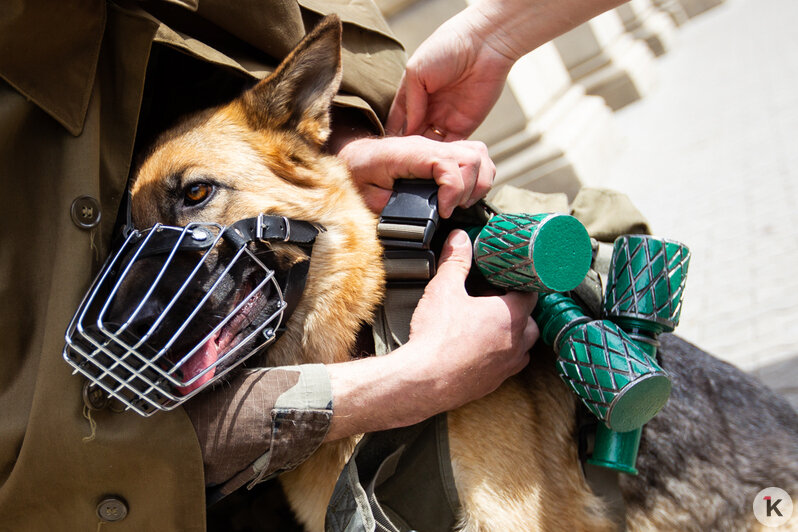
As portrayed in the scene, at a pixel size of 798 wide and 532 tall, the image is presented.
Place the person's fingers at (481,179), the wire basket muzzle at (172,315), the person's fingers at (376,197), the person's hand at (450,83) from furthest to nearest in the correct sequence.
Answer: the person's hand at (450,83), the person's fingers at (376,197), the person's fingers at (481,179), the wire basket muzzle at (172,315)

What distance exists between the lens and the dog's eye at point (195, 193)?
1.80 meters

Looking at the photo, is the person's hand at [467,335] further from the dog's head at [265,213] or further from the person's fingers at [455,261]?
the dog's head at [265,213]

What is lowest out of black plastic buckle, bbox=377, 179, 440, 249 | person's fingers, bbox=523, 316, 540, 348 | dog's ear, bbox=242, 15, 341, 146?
person's fingers, bbox=523, 316, 540, 348

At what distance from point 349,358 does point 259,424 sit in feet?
1.40

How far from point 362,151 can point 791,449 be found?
1685mm

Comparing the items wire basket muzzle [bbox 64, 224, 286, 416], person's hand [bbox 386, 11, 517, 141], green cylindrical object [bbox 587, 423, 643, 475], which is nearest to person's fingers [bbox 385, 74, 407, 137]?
person's hand [bbox 386, 11, 517, 141]

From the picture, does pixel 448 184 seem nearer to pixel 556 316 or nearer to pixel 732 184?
pixel 556 316

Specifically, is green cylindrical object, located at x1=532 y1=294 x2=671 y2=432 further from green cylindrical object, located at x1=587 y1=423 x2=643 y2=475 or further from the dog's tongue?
the dog's tongue

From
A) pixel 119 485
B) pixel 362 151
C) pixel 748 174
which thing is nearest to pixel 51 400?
pixel 119 485

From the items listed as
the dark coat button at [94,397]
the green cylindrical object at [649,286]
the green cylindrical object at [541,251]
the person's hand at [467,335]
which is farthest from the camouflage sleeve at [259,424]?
→ the green cylindrical object at [649,286]

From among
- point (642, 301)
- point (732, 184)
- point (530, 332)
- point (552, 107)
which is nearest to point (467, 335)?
point (530, 332)

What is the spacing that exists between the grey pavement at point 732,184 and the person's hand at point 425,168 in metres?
1.99

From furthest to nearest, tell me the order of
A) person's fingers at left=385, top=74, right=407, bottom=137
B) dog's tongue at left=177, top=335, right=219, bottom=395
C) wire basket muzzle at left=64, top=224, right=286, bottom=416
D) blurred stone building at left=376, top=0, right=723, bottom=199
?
blurred stone building at left=376, top=0, right=723, bottom=199 < person's fingers at left=385, top=74, right=407, bottom=137 < dog's tongue at left=177, top=335, right=219, bottom=395 < wire basket muzzle at left=64, top=224, right=286, bottom=416

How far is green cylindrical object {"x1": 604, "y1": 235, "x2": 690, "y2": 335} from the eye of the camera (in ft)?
5.48
